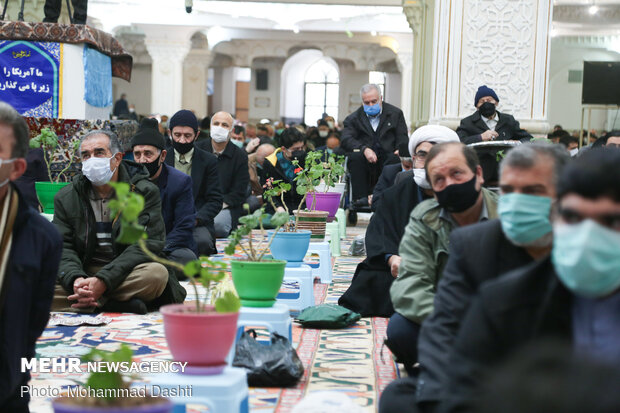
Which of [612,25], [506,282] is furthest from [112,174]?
[612,25]

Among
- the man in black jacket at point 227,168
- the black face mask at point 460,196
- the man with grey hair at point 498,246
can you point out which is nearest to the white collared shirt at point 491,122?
the man in black jacket at point 227,168

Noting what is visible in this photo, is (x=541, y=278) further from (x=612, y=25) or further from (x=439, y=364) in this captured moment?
(x=612, y=25)

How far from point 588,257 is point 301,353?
247 cm

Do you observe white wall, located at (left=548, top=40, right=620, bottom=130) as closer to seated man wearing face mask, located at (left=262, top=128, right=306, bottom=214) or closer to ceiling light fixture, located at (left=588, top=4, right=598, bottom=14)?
ceiling light fixture, located at (left=588, top=4, right=598, bottom=14)

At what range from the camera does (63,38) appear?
6.88m

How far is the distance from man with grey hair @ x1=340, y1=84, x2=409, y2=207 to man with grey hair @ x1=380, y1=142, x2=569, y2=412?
250 inches

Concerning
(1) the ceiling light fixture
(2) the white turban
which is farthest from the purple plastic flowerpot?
(1) the ceiling light fixture

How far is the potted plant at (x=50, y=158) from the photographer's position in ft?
18.4

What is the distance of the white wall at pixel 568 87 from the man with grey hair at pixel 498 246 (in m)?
19.1

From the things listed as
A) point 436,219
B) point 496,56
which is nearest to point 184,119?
point 496,56

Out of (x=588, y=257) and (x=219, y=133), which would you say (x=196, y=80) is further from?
(x=588, y=257)

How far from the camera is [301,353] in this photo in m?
4.00

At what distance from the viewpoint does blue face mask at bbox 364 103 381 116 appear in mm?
8805

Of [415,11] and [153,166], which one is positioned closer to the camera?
[153,166]
